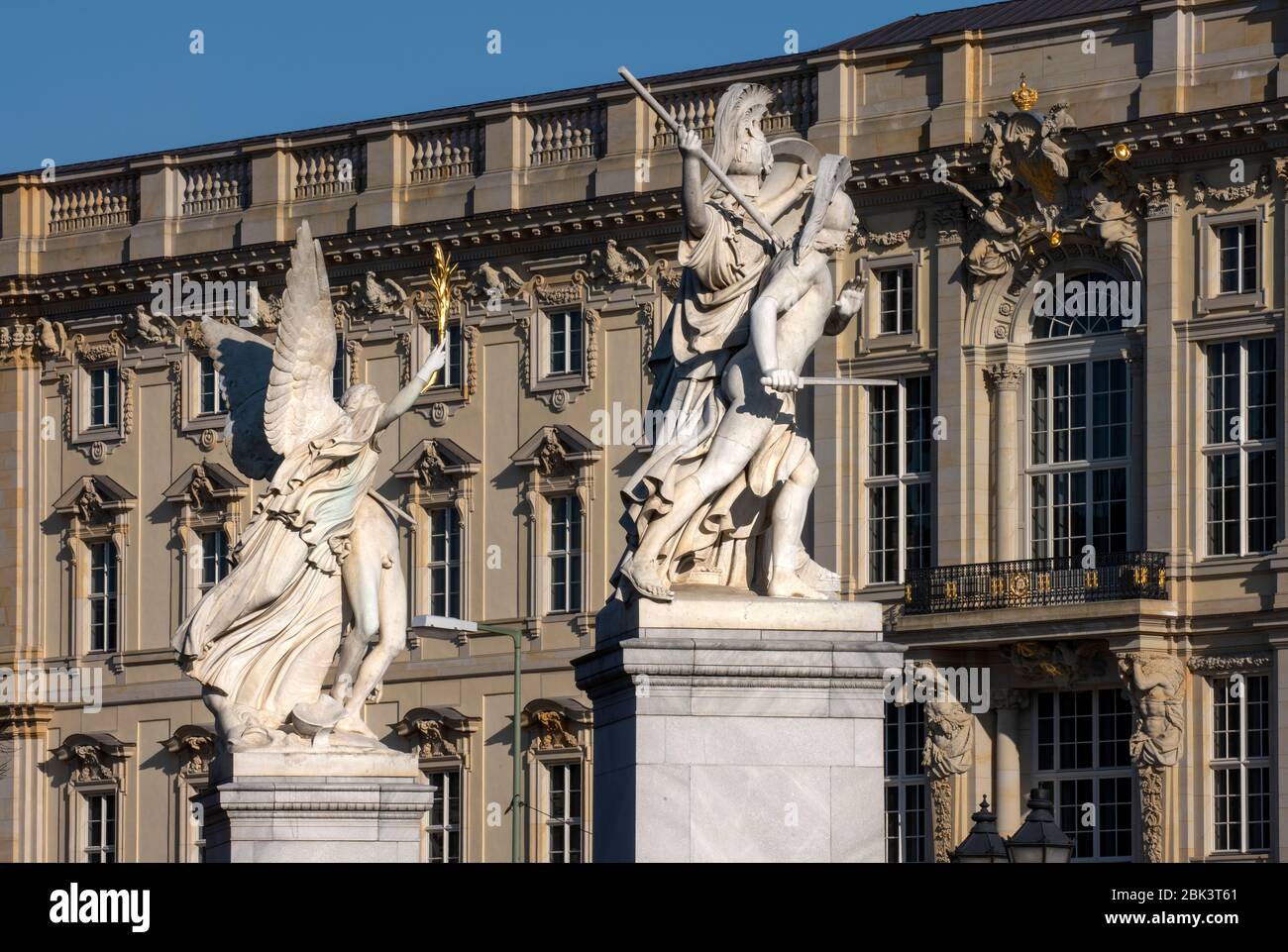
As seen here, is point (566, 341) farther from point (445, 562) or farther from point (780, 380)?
point (780, 380)

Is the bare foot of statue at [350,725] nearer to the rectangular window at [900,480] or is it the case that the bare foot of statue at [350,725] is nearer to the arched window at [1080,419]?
the arched window at [1080,419]

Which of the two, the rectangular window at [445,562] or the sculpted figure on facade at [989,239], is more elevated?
the sculpted figure on facade at [989,239]

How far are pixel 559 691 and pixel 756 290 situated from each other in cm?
4393

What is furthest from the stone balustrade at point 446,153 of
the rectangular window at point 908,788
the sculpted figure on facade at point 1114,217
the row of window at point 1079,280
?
the sculpted figure on facade at point 1114,217

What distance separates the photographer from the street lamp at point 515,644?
64.2 metres

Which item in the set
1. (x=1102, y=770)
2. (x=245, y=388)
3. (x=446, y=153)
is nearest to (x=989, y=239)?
(x=1102, y=770)

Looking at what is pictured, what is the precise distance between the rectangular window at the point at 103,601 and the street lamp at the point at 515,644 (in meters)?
7.45

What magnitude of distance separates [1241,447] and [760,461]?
36.0 meters

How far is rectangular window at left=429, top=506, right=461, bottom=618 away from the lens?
73.4 m

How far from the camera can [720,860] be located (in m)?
27.0

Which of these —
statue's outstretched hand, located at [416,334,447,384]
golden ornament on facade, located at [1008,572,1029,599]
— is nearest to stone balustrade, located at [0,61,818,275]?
golden ornament on facade, located at [1008,572,1029,599]

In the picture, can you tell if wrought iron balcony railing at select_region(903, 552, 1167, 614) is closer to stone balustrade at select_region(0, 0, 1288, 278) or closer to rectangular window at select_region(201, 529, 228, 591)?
stone balustrade at select_region(0, 0, 1288, 278)

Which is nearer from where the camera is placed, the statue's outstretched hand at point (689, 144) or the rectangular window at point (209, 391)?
the statue's outstretched hand at point (689, 144)
